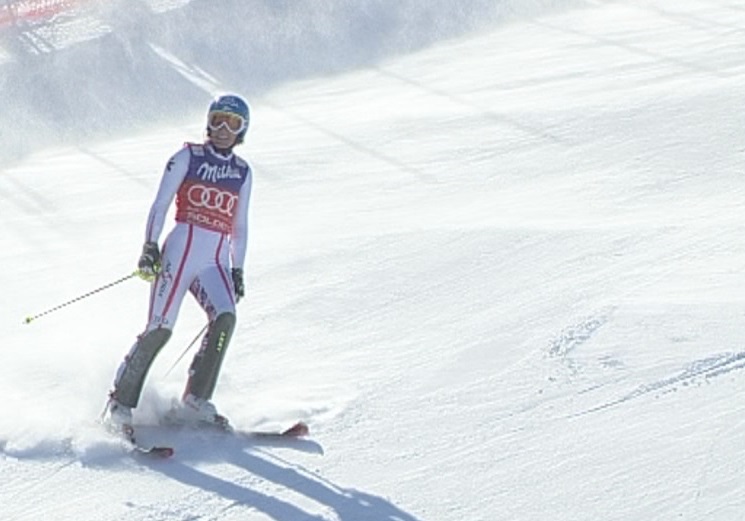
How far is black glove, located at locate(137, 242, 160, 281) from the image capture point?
264 inches

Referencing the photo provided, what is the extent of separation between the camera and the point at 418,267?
9.38m

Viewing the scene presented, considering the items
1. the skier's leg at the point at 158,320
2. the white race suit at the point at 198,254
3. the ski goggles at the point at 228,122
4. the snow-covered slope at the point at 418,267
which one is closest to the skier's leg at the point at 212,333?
the white race suit at the point at 198,254

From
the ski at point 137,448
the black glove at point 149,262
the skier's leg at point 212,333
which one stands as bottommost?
the ski at point 137,448

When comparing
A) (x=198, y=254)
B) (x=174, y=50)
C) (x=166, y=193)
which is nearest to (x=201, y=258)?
(x=198, y=254)

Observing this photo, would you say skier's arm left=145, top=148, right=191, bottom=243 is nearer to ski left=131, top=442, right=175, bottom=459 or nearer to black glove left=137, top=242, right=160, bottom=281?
black glove left=137, top=242, right=160, bottom=281

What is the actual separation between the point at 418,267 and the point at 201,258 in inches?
102

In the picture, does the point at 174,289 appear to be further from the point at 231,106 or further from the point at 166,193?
the point at 231,106

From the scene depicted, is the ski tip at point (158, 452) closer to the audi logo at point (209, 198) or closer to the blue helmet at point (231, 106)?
the audi logo at point (209, 198)

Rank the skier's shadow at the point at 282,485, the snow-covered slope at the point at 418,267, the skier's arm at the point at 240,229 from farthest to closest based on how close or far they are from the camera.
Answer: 1. the skier's arm at the point at 240,229
2. the snow-covered slope at the point at 418,267
3. the skier's shadow at the point at 282,485

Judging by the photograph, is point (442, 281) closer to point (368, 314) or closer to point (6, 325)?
point (368, 314)

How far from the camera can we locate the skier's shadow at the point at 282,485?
20.1 feet

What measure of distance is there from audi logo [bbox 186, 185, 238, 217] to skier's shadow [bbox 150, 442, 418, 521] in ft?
3.68

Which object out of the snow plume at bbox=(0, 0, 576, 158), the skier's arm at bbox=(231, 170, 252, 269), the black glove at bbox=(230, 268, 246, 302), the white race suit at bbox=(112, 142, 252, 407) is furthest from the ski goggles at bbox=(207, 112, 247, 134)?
the snow plume at bbox=(0, 0, 576, 158)

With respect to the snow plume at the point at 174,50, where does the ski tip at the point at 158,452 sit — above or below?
above
